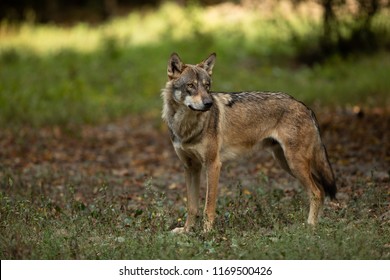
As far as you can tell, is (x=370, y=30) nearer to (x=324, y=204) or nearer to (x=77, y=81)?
(x=77, y=81)

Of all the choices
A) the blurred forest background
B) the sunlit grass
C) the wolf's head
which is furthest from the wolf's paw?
the sunlit grass

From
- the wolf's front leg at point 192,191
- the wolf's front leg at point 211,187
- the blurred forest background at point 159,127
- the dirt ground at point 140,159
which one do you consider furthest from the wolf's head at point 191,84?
the dirt ground at point 140,159

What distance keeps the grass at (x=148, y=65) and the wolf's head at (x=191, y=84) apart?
7.33 meters

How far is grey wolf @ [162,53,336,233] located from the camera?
25.2 ft

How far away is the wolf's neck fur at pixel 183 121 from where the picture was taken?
7695mm

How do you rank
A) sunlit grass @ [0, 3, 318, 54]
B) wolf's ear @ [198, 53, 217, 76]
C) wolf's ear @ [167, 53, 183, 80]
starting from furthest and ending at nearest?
sunlit grass @ [0, 3, 318, 54] → wolf's ear @ [198, 53, 217, 76] → wolf's ear @ [167, 53, 183, 80]

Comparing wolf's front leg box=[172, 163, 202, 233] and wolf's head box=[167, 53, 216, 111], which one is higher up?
wolf's head box=[167, 53, 216, 111]

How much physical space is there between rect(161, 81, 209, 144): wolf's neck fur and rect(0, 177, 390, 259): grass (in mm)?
667

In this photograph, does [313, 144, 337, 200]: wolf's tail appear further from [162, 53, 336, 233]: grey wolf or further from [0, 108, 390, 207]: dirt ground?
[0, 108, 390, 207]: dirt ground

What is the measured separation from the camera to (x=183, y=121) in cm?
772

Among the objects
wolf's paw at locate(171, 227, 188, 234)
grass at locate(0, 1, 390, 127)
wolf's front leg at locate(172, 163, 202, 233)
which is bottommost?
grass at locate(0, 1, 390, 127)

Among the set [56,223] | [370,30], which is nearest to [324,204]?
[56,223]

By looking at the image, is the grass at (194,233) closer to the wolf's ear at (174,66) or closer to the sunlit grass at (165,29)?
the wolf's ear at (174,66)

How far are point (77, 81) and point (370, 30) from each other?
8.10 m
